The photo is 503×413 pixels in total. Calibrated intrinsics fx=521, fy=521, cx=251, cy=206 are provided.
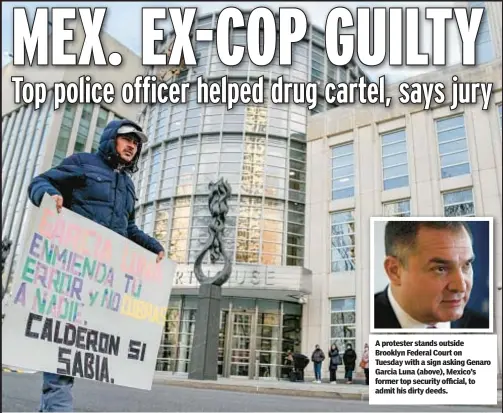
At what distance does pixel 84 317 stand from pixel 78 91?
98.3 inches

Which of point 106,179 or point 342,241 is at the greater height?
point 342,241

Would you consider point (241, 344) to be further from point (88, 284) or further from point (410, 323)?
point (88, 284)

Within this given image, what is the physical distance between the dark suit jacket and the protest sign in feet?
4.24

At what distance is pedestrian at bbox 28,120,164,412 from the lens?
8.36ft

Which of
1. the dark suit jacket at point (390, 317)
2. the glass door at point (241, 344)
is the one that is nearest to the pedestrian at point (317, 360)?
the glass door at point (241, 344)

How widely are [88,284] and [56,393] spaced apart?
0.54 meters

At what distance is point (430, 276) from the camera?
2818mm

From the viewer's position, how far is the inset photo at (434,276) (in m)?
2.84

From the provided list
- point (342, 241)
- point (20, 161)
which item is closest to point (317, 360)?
point (342, 241)

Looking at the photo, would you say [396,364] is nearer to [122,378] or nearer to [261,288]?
[122,378]

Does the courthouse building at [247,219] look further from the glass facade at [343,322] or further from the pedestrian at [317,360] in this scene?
the pedestrian at [317,360]

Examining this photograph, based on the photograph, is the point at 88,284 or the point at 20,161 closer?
the point at 88,284

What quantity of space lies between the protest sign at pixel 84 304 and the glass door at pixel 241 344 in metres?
18.4

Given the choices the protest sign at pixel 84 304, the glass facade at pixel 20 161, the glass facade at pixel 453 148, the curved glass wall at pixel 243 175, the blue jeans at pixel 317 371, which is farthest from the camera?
the glass facade at pixel 20 161
